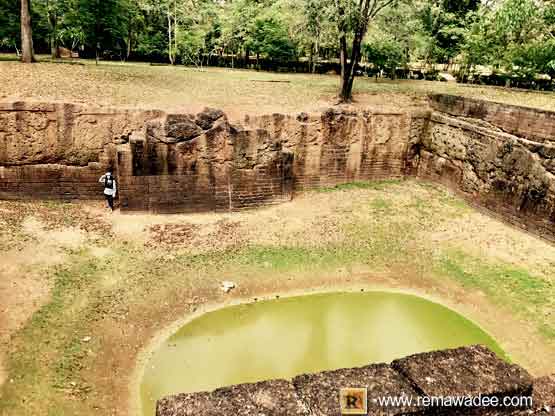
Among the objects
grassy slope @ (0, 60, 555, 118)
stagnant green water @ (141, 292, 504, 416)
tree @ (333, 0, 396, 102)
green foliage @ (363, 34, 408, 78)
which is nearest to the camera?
stagnant green water @ (141, 292, 504, 416)

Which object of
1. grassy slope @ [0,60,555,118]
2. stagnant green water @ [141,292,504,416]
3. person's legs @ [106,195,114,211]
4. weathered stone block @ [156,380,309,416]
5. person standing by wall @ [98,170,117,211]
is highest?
grassy slope @ [0,60,555,118]

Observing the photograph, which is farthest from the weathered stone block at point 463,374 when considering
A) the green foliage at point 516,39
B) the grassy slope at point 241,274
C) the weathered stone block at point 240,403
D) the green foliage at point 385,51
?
the green foliage at point 385,51

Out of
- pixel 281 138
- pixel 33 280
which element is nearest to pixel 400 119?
pixel 281 138

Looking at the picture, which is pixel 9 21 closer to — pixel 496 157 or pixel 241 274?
pixel 241 274

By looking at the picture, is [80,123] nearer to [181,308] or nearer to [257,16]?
[181,308]

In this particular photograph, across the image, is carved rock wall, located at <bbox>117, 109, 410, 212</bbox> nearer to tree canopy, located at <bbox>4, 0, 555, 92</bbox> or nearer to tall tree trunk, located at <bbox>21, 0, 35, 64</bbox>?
tree canopy, located at <bbox>4, 0, 555, 92</bbox>

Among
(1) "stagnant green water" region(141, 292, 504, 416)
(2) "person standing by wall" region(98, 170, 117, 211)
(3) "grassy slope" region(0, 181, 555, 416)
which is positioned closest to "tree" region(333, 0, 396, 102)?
(3) "grassy slope" region(0, 181, 555, 416)
